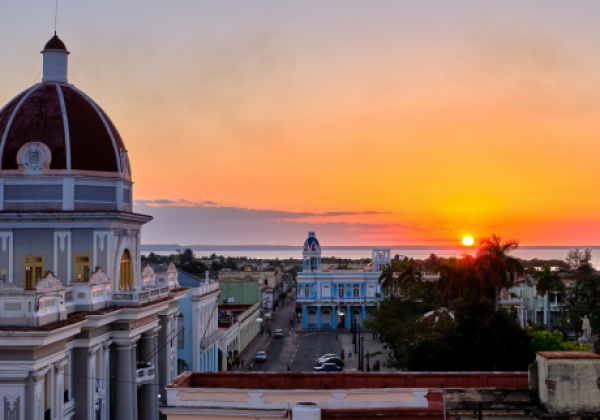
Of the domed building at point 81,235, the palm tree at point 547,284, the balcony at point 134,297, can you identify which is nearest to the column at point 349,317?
the palm tree at point 547,284

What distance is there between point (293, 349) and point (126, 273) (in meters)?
45.0

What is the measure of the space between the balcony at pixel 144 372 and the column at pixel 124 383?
1.25m

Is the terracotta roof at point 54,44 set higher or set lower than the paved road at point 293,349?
higher

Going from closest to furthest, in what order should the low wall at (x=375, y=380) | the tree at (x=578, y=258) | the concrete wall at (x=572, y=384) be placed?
the concrete wall at (x=572, y=384) < the low wall at (x=375, y=380) < the tree at (x=578, y=258)

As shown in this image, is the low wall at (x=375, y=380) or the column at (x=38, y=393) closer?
the low wall at (x=375, y=380)

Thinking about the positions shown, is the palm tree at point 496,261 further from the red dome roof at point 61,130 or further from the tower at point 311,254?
the tower at point 311,254

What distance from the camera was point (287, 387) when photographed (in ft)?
64.1

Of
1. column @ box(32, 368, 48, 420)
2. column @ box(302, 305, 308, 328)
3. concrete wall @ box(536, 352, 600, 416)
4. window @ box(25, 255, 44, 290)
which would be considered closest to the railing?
window @ box(25, 255, 44, 290)

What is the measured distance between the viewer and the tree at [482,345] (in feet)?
107

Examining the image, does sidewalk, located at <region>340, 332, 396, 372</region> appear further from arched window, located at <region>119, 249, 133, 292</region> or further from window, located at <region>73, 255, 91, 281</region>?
window, located at <region>73, 255, 91, 281</region>

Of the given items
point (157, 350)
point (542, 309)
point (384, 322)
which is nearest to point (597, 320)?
point (542, 309)

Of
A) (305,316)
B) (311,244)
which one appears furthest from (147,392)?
(311,244)

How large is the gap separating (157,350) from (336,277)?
65.6 metres

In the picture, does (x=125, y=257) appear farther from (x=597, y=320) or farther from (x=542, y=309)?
(x=542, y=309)
